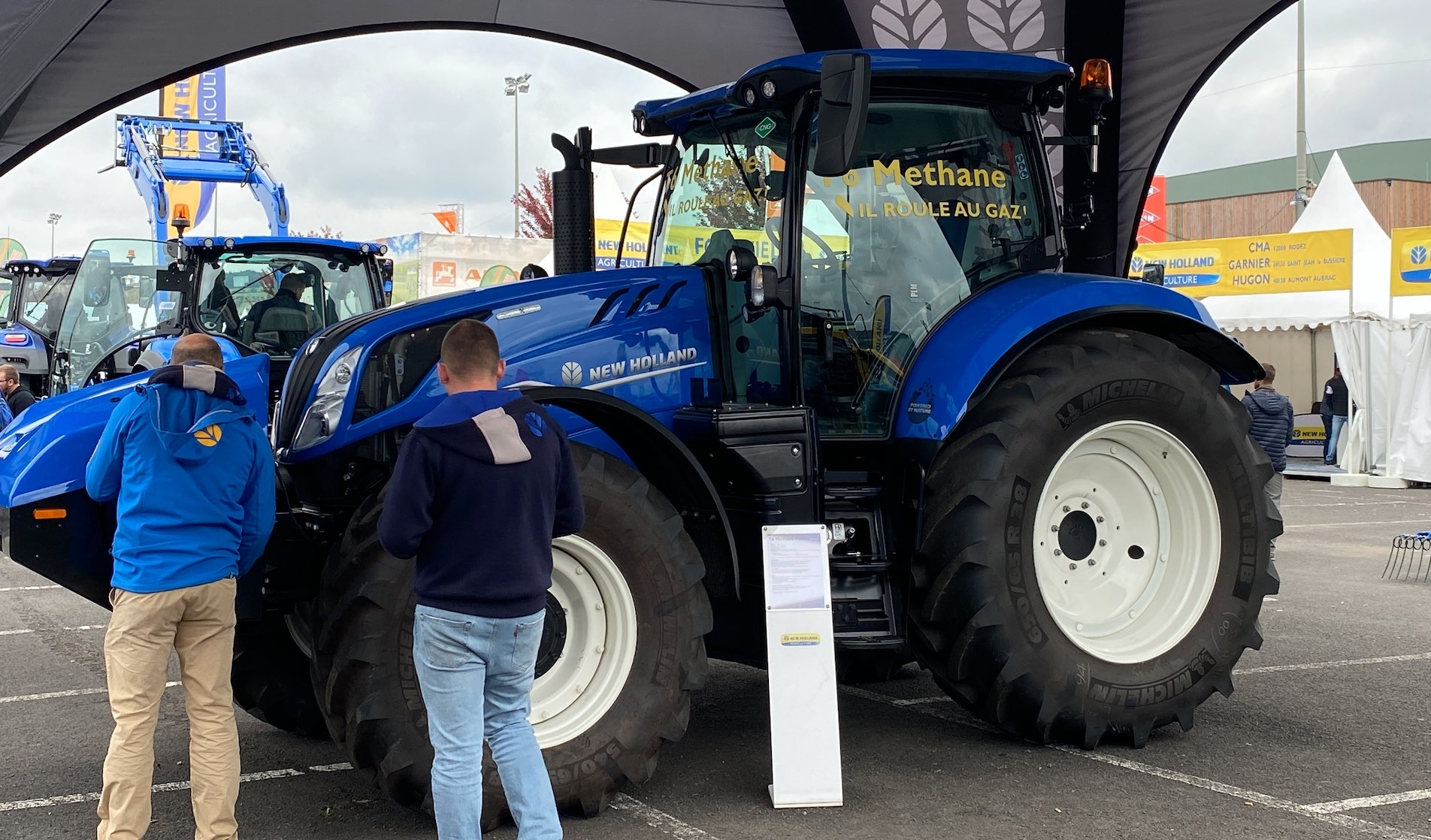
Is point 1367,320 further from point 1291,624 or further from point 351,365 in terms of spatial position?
point 351,365

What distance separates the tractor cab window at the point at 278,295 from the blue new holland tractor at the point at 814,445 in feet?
20.4

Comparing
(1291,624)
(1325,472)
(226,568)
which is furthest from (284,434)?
(1325,472)

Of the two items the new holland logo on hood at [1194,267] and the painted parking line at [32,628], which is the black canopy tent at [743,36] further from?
the new holland logo on hood at [1194,267]

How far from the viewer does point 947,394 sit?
199 inches

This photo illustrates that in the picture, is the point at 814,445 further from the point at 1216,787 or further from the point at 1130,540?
the point at 1216,787

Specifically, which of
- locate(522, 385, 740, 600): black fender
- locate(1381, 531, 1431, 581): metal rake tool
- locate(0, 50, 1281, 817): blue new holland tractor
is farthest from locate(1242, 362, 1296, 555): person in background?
locate(522, 385, 740, 600): black fender

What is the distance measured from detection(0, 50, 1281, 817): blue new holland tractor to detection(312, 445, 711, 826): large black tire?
0.03 feet

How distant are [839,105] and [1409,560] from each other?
28.3 feet

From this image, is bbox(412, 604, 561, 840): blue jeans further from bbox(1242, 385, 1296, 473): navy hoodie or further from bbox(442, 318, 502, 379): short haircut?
bbox(1242, 385, 1296, 473): navy hoodie

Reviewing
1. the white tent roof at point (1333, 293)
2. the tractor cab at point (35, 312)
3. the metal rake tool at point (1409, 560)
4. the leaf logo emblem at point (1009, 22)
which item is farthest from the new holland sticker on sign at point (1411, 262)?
the tractor cab at point (35, 312)

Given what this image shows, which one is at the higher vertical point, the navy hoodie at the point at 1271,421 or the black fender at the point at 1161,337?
the black fender at the point at 1161,337

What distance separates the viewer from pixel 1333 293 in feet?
60.0

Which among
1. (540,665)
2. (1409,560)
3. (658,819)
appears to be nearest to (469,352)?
(540,665)

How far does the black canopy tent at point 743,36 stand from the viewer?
713 centimetres
